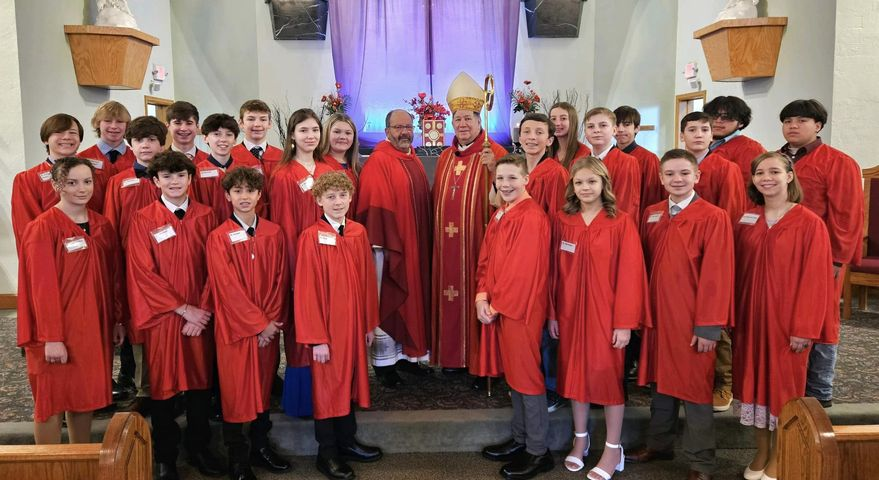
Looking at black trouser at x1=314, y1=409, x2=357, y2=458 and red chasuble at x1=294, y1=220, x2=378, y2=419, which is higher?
red chasuble at x1=294, y1=220, x2=378, y2=419

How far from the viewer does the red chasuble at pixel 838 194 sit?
3570 millimetres

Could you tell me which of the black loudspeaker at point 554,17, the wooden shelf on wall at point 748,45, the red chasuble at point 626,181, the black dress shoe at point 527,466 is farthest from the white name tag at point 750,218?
the black loudspeaker at point 554,17

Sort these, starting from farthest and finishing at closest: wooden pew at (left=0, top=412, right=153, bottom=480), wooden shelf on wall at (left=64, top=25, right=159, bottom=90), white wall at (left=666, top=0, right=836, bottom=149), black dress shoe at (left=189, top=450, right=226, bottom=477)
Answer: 1. wooden shelf on wall at (left=64, top=25, right=159, bottom=90)
2. white wall at (left=666, top=0, right=836, bottom=149)
3. black dress shoe at (left=189, top=450, right=226, bottom=477)
4. wooden pew at (left=0, top=412, right=153, bottom=480)

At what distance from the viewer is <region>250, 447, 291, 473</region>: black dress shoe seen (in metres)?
3.36

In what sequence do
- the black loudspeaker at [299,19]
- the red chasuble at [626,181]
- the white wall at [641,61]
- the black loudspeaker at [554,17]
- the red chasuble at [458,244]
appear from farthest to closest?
the black loudspeaker at [554,17] → the black loudspeaker at [299,19] → the white wall at [641,61] → the red chasuble at [458,244] → the red chasuble at [626,181]

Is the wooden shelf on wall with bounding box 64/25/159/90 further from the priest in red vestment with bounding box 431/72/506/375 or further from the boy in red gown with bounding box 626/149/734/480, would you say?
the boy in red gown with bounding box 626/149/734/480

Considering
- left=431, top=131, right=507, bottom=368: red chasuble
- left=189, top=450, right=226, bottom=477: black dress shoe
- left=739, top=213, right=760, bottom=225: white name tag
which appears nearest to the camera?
left=739, top=213, right=760, bottom=225: white name tag

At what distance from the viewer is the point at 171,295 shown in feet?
10.0

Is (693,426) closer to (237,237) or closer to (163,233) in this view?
(237,237)

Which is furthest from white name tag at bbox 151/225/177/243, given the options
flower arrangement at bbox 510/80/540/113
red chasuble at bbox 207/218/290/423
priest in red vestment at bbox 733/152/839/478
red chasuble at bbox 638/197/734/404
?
A: flower arrangement at bbox 510/80/540/113

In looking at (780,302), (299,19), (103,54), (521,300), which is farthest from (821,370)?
(299,19)

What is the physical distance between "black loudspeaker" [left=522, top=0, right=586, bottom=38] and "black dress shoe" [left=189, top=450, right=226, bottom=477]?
7.83 meters

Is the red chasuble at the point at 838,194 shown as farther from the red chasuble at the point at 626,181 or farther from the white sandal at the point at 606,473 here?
the white sandal at the point at 606,473

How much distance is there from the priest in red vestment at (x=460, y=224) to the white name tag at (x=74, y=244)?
195 cm
